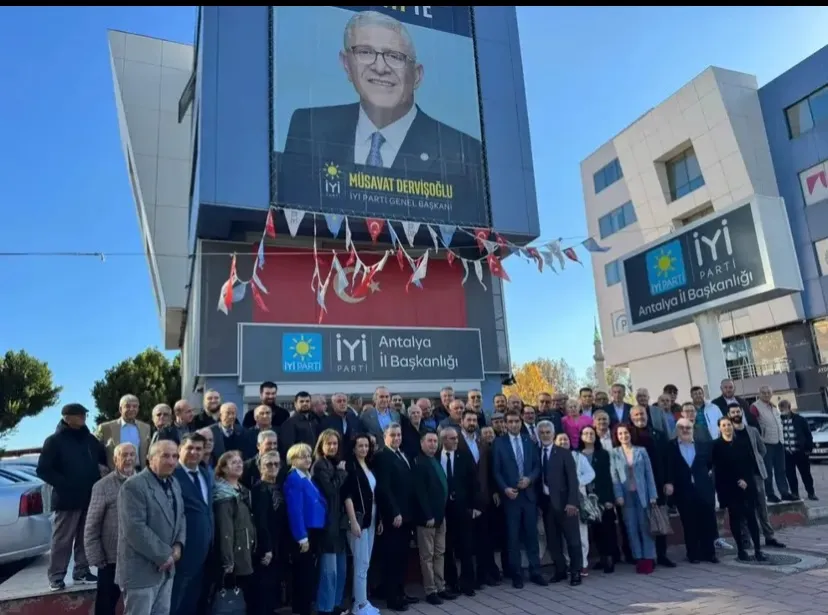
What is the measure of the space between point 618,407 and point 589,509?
200 centimetres

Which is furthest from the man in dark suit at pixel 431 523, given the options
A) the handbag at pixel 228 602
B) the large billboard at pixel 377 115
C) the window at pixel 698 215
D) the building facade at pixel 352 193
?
the window at pixel 698 215

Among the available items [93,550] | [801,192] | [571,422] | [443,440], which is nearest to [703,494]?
[571,422]

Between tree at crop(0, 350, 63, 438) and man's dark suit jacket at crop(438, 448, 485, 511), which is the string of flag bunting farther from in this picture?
tree at crop(0, 350, 63, 438)

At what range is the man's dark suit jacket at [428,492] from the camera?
6.22 meters

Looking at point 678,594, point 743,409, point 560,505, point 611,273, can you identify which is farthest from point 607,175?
point 678,594

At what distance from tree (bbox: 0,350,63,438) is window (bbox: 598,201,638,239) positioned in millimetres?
32864

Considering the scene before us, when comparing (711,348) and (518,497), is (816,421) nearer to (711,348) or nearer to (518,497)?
(711,348)

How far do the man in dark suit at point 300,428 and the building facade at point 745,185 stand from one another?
72.2 ft

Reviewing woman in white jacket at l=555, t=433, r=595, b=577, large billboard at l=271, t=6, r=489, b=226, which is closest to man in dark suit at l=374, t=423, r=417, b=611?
woman in white jacket at l=555, t=433, r=595, b=577

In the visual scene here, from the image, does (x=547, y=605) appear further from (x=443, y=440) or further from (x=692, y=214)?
(x=692, y=214)

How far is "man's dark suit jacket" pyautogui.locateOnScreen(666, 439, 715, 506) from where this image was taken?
7480 mm

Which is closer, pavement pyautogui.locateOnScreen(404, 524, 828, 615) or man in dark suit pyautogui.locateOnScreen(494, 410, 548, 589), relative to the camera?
pavement pyautogui.locateOnScreen(404, 524, 828, 615)

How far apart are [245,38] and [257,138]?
8.19 ft

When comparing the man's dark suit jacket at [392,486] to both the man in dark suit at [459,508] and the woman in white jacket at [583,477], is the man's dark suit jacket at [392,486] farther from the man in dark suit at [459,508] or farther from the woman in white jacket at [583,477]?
the woman in white jacket at [583,477]
